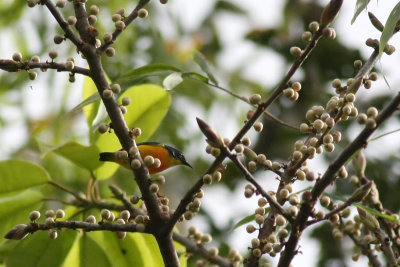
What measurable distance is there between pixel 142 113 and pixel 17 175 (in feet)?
1.48

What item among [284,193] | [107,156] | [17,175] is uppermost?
[284,193]

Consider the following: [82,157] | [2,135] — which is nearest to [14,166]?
[82,157]

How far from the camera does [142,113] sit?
2.31 m

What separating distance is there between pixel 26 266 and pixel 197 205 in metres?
0.72

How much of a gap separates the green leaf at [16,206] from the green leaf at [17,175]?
28 millimetres

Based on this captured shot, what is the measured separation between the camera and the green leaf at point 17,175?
217 cm

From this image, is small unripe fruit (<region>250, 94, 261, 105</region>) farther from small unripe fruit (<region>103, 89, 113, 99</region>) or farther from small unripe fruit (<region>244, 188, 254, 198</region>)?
small unripe fruit (<region>103, 89, 113, 99</region>)

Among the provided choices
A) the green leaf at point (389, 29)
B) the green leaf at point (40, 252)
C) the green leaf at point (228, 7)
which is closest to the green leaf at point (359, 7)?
the green leaf at point (389, 29)

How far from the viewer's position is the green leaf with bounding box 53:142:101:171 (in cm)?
223

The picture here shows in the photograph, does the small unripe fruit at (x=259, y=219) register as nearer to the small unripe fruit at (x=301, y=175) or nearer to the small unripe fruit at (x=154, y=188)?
the small unripe fruit at (x=301, y=175)

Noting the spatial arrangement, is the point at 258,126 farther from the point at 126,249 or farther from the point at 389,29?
the point at 126,249

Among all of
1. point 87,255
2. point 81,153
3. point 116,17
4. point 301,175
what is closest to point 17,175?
point 81,153

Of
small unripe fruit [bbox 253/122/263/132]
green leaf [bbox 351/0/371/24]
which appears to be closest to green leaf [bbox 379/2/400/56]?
green leaf [bbox 351/0/371/24]

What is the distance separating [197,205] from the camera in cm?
157
